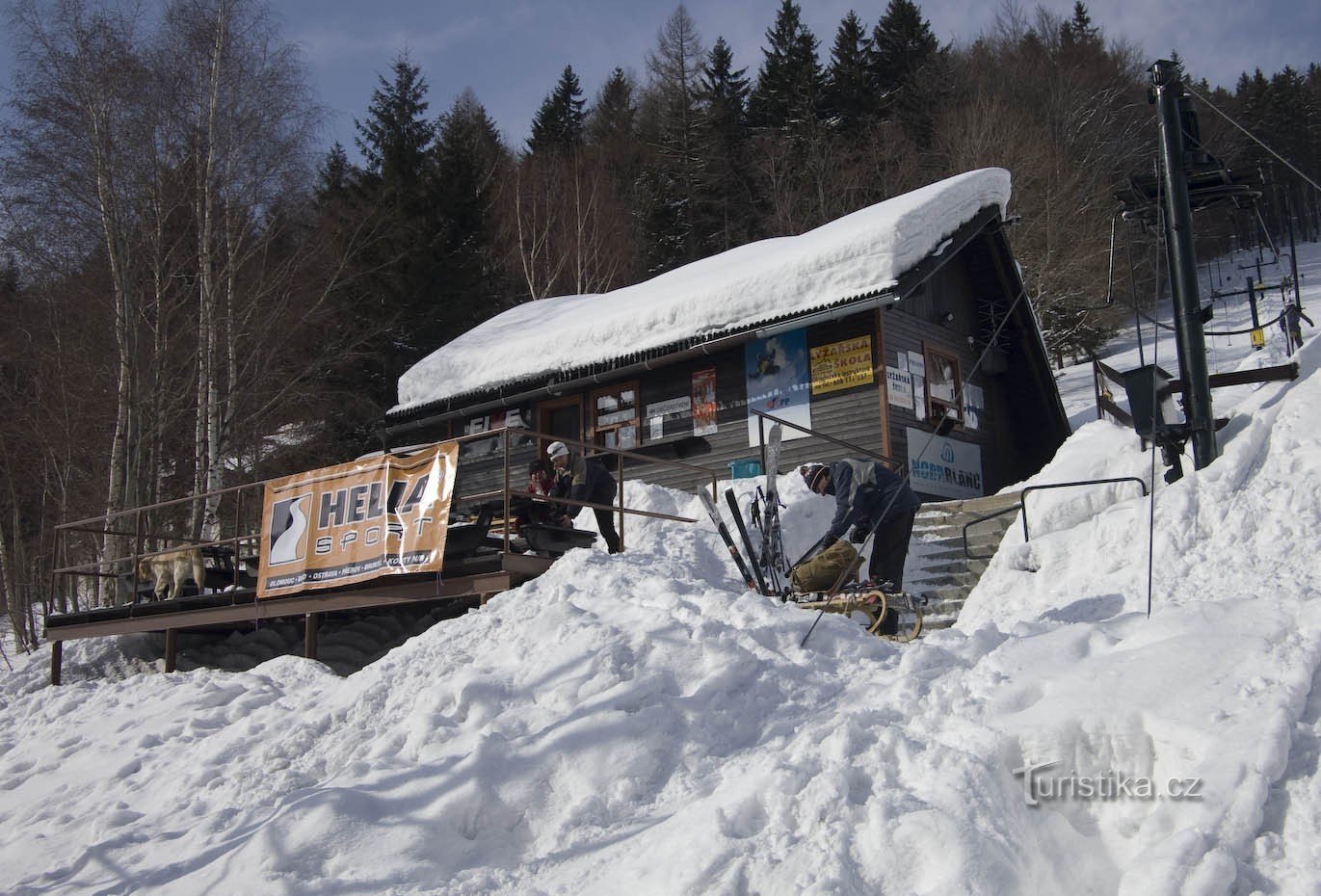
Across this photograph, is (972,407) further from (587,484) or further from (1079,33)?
(1079,33)

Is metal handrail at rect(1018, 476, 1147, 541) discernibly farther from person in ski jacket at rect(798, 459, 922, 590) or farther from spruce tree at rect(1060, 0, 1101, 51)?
spruce tree at rect(1060, 0, 1101, 51)

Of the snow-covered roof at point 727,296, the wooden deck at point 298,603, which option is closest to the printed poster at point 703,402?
the snow-covered roof at point 727,296

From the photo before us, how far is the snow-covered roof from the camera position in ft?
49.5

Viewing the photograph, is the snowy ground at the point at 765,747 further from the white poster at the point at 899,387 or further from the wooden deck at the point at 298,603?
the white poster at the point at 899,387

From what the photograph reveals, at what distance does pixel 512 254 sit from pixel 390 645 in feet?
79.9

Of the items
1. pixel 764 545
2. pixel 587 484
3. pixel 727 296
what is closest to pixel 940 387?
pixel 727 296

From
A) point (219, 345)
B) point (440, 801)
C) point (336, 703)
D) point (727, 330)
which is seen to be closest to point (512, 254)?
point (219, 345)

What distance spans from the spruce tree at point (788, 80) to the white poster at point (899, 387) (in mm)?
27040

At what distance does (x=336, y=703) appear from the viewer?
7340 millimetres

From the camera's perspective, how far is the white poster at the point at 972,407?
17.3m

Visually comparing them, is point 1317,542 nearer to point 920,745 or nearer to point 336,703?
point 920,745

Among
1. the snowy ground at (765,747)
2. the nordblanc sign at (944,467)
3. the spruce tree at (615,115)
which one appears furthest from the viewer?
the spruce tree at (615,115)

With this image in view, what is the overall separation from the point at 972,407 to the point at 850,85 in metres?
28.1

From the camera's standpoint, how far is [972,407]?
17688mm
